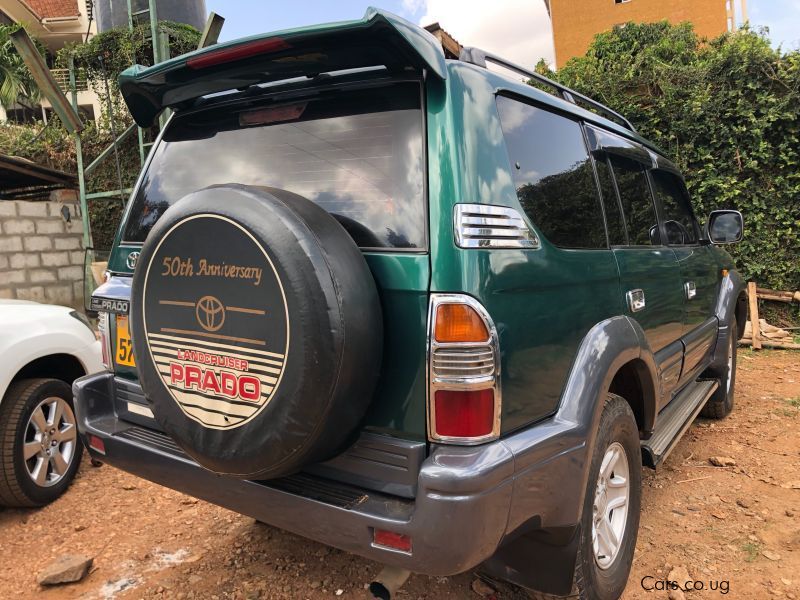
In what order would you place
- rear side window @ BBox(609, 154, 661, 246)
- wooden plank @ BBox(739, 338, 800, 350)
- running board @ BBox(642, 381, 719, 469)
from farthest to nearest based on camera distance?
wooden plank @ BBox(739, 338, 800, 350)
rear side window @ BBox(609, 154, 661, 246)
running board @ BBox(642, 381, 719, 469)

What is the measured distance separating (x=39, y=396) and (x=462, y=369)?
271 cm

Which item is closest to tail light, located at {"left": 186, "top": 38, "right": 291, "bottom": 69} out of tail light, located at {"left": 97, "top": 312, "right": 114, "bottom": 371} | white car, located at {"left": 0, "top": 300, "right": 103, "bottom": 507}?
tail light, located at {"left": 97, "top": 312, "right": 114, "bottom": 371}

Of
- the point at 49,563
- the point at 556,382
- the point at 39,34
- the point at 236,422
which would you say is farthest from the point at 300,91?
the point at 39,34

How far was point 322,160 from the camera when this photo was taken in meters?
1.86

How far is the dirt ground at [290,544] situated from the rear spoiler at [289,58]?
2.01 m

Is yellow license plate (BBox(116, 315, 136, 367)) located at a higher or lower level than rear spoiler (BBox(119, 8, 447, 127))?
lower

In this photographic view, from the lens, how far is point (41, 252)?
287 inches

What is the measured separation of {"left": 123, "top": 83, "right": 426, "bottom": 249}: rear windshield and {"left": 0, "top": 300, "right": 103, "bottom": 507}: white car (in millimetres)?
1406

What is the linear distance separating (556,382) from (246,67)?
148cm

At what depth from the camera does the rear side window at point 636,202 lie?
2682mm

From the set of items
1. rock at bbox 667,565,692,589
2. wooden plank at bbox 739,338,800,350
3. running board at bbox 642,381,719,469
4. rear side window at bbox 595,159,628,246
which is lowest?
rock at bbox 667,565,692,589

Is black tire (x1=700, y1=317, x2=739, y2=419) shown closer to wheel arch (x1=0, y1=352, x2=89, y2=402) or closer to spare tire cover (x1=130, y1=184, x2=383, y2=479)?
spare tire cover (x1=130, y1=184, x2=383, y2=479)

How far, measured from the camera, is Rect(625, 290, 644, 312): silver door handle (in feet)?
7.69

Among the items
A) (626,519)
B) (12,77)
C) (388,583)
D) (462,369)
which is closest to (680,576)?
(626,519)
